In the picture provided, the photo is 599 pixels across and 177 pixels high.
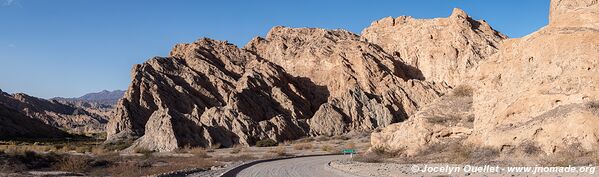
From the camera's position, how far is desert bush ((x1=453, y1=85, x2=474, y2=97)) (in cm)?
3403

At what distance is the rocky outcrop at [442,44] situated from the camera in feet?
274

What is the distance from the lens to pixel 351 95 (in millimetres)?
77000

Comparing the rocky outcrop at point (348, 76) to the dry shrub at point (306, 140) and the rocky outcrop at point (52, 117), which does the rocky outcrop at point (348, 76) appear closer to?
the dry shrub at point (306, 140)

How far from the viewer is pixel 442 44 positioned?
88062mm

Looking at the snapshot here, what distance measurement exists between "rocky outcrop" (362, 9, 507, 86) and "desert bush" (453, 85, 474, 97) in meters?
46.7

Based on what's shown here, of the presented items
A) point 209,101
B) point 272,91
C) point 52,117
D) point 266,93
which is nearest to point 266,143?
point 266,93

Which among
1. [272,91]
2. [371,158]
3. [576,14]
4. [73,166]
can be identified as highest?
[272,91]

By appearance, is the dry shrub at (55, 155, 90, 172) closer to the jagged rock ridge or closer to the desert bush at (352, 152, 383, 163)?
the desert bush at (352, 152, 383, 163)

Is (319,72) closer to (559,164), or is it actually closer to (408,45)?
(408,45)

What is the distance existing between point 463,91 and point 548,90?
39.7ft

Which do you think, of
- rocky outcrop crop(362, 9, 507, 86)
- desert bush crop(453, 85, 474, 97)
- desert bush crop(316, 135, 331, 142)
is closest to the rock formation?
desert bush crop(453, 85, 474, 97)

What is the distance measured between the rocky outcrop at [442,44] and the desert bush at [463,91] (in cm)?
4666

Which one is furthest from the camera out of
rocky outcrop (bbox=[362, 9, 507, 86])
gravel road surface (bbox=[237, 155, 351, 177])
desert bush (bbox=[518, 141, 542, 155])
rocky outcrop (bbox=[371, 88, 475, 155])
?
rocky outcrop (bbox=[362, 9, 507, 86])

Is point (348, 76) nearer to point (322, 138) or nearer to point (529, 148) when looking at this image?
point (322, 138)
